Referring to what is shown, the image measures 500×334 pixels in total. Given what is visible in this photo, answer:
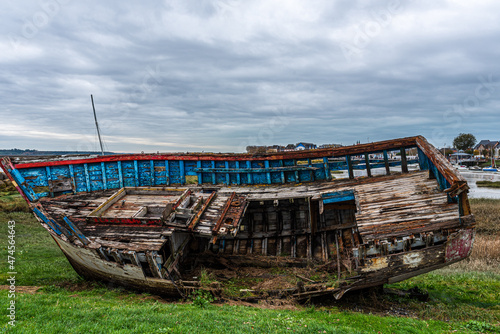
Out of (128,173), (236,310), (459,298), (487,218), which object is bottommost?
(487,218)

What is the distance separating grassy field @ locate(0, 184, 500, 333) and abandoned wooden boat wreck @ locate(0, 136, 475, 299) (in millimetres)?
678

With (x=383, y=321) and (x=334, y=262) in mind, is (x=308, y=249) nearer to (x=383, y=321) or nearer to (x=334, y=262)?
(x=334, y=262)

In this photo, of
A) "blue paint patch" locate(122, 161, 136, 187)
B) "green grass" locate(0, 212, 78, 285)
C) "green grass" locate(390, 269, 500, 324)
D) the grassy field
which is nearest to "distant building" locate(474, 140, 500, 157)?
"green grass" locate(390, 269, 500, 324)

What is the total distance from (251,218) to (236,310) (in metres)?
5.32

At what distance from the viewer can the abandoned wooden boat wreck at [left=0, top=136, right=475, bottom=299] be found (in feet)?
22.6

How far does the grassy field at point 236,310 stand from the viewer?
19.1 ft

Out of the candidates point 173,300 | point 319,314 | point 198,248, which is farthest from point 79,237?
point 319,314

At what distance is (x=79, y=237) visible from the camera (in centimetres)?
835

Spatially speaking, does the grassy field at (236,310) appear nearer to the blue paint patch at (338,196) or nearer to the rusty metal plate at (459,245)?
the rusty metal plate at (459,245)

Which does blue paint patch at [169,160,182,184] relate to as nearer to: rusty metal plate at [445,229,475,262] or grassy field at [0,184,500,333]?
grassy field at [0,184,500,333]

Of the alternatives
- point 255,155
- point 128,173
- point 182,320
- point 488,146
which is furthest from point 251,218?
point 488,146

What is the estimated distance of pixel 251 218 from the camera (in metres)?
12.5

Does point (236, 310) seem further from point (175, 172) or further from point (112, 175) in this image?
point (112, 175)

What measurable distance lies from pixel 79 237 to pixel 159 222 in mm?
2252
